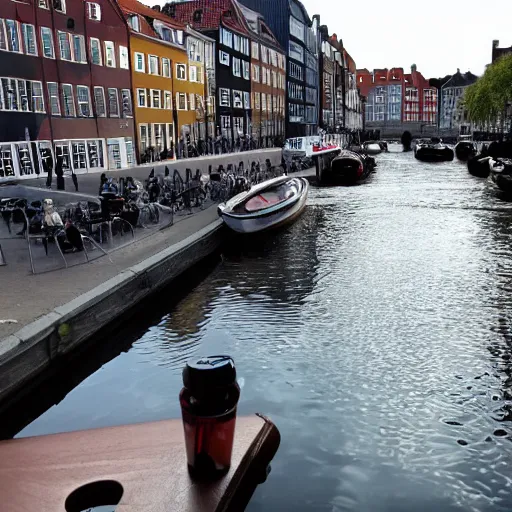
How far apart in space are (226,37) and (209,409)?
3572 cm

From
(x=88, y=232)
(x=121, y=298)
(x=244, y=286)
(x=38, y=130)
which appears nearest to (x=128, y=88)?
(x=38, y=130)

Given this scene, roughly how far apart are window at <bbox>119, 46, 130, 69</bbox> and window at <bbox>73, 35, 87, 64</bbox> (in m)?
3.62

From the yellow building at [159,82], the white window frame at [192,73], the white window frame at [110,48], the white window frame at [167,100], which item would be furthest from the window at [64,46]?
the white window frame at [192,73]

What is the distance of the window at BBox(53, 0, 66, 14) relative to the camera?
16.1 metres

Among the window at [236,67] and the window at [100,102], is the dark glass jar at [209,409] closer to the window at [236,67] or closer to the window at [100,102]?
the window at [100,102]

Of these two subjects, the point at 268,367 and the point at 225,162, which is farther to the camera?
the point at 225,162

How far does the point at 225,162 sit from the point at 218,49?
35.4 ft

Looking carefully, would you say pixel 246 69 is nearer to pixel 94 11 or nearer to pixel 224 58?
pixel 224 58

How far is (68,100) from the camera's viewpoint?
693 inches

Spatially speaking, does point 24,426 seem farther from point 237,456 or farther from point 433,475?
point 433,475

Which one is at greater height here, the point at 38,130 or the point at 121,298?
the point at 38,130

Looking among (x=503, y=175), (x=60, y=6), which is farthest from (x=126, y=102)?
(x=503, y=175)

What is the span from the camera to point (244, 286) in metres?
11.8

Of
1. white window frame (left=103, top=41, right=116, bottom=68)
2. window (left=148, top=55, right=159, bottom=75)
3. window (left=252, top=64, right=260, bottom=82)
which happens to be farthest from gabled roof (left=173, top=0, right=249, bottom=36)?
white window frame (left=103, top=41, right=116, bottom=68)
